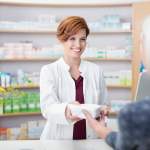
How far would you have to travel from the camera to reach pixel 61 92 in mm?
2412

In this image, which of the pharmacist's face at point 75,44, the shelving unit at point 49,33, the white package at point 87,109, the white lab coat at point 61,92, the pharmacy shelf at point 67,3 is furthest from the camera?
the shelving unit at point 49,33

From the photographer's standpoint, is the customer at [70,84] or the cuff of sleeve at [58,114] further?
the customer at [70,84]

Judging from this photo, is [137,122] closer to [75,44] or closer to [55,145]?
[55,145]

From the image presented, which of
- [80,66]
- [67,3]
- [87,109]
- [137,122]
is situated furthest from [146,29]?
[67,3]

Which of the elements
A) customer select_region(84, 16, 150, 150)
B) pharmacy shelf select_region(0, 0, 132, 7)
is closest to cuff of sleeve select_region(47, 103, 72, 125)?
customer select_region(84, 16, 150, 150)

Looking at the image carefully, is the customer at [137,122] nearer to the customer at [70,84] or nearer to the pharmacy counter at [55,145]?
the pharmacy counter at [55,145]

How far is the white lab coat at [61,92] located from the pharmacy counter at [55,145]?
0.16m

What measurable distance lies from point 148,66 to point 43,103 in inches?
53.5

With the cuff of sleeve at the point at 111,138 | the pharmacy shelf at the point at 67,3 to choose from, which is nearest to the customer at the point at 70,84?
the cuff of sleeve at the point at 111,138

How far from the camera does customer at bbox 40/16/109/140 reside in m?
2.32

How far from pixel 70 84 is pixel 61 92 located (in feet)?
0.31

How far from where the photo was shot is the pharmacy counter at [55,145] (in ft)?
6.29

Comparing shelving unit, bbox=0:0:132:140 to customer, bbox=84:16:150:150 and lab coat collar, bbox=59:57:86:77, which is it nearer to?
lab coat collar, bbox=59:57:86:77

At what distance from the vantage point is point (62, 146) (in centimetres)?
195
